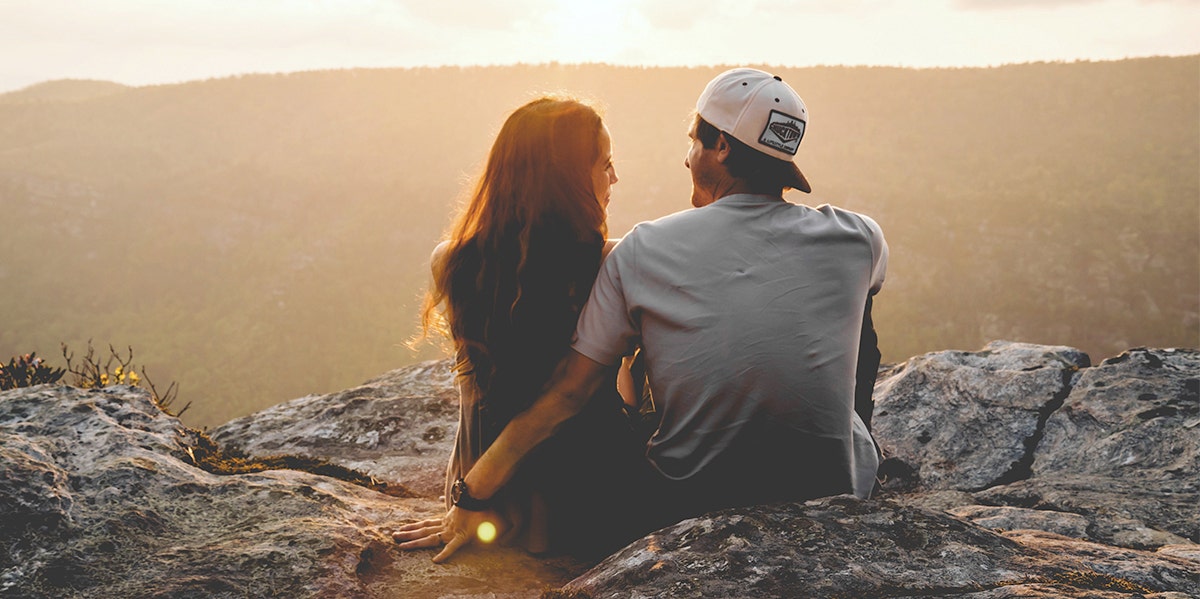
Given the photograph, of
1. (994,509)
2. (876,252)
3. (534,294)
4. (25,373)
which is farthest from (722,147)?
(25,373)

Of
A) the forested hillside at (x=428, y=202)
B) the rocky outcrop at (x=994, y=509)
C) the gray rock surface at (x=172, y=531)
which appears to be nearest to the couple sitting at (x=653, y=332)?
the gray rock surface at (x=172, y=531)

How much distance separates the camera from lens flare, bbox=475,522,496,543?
3.08 meters

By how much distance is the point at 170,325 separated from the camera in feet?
90.1

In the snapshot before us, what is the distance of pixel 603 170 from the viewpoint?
117 inches

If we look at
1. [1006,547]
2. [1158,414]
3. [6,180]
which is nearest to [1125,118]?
[1158,414]

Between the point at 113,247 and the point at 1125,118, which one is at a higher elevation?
the point at 1125,118

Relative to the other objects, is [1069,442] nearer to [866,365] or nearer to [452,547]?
[866,365]

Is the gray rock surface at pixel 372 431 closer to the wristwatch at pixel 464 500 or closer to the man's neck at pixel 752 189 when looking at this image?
the wristwatch at pixel 464 500

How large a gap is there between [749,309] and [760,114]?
2.12ft

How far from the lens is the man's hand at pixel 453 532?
3037 mm

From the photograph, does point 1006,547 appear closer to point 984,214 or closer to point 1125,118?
point 984,214

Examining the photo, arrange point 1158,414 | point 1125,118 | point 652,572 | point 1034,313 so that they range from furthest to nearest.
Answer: point 1125,118 < point 1034,313 < point 1158,414 < point 652,572

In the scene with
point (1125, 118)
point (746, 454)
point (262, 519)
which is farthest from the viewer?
point (1125, 118)

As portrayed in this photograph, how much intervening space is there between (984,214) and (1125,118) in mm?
11432
